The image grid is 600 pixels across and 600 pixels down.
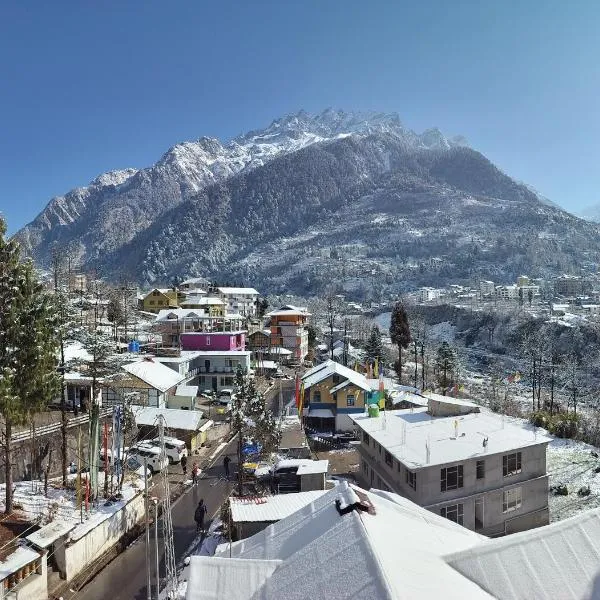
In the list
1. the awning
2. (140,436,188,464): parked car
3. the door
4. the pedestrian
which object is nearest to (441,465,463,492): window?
the door

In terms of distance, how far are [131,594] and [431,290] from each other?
6309 inches

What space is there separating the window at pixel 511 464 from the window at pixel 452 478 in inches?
106

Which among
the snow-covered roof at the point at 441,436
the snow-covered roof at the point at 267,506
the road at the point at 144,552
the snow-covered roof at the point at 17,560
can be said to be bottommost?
the road at the point at 144,552

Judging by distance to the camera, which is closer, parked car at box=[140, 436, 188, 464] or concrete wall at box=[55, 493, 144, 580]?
concrete wall at box=[55, 493, 144, 580]

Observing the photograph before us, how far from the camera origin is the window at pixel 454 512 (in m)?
21.5

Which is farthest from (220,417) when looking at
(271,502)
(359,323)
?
(359,323)

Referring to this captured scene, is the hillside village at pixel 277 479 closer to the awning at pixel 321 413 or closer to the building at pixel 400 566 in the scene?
the building at pixel 400 566

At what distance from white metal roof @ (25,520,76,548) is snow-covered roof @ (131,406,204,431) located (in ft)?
45.4

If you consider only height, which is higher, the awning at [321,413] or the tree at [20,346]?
the tree at [20,346]

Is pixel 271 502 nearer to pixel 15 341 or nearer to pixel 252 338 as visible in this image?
pixel 15 341

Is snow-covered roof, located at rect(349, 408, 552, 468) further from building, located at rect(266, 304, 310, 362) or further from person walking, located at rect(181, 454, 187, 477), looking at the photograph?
building, located at rect(266, 304, 310, 362)

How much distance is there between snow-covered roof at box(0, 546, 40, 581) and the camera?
14273 mm

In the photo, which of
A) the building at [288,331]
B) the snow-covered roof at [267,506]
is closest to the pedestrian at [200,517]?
the snow-covered roof at [267,506]

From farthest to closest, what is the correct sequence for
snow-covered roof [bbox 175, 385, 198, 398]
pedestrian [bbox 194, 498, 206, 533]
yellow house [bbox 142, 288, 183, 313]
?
yellow house [bbox 142, 288, 183, 313], snow-covered roof [bbox 175, 385, 198, 398], pedestrian [bbox 194, 498, 206, 533]
